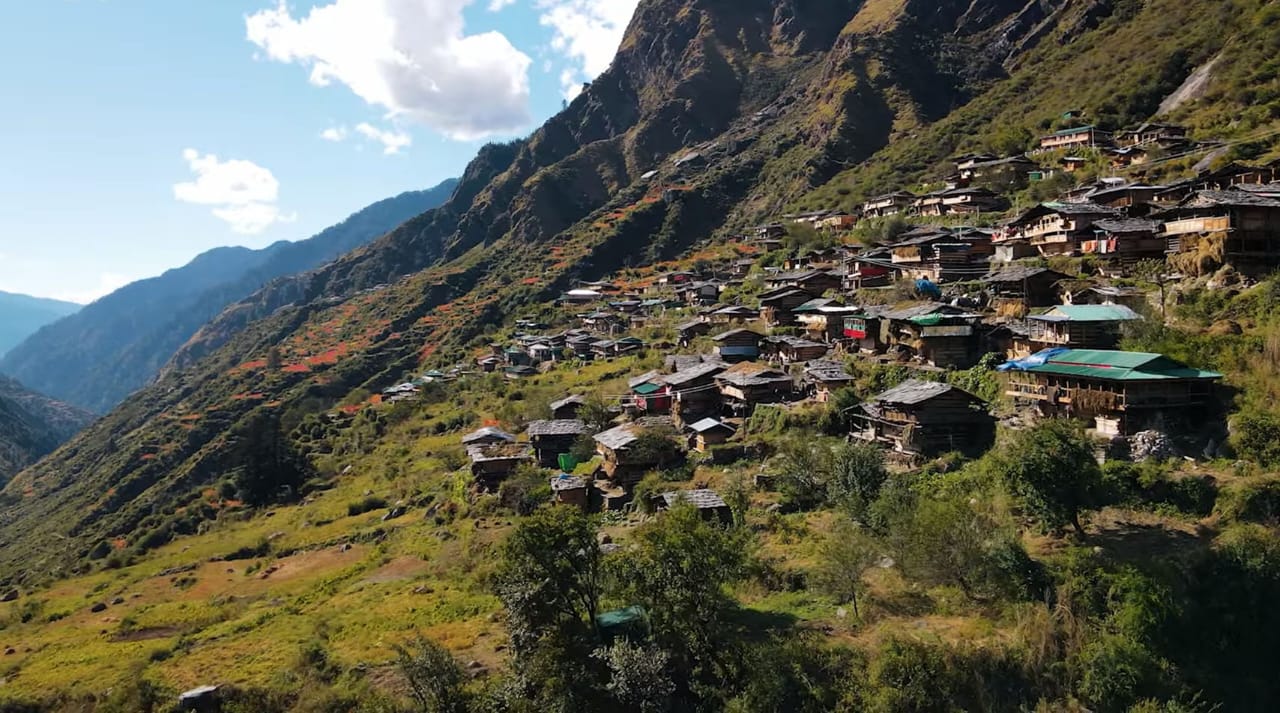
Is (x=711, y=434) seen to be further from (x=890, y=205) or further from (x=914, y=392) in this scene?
(x=890, y=205)

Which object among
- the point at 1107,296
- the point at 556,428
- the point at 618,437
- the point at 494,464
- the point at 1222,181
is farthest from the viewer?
the point at 556,428

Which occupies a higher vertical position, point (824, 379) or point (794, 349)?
point (794, 349)

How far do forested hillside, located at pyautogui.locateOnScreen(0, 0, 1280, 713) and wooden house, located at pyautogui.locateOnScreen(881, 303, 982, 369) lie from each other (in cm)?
19

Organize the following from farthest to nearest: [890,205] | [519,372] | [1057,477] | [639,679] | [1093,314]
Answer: [519,372], [890,205], [1093,314], [1057,477], [639,679]

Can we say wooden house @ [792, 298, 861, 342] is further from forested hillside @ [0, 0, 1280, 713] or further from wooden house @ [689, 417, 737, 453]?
wooden house @ [689, 417, 737, 453]

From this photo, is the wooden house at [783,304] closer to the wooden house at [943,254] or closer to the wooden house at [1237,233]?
the wooden house at [943,254]

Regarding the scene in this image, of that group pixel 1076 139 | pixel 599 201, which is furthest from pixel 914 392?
pixel 599 201

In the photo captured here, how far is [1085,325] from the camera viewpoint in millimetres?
29312

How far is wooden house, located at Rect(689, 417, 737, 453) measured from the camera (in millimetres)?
38375

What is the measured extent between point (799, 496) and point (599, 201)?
138 meters

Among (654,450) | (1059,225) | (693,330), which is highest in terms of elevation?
(1059,225)

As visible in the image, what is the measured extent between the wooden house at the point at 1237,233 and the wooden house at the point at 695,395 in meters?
24.0

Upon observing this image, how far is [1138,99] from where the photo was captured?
7388 cm

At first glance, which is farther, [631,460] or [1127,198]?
[1127,198]
